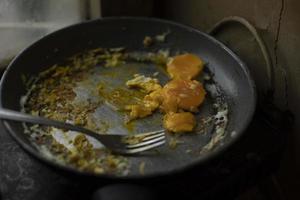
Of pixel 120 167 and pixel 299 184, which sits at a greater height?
pixel 120 167

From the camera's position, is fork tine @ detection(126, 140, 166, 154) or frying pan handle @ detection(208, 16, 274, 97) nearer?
fork tine @ detection(126, 140, 166, 154)

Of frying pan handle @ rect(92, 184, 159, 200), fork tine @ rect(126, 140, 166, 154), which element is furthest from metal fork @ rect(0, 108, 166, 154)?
frying pan handle @ rect(92, 184, 159, 200)

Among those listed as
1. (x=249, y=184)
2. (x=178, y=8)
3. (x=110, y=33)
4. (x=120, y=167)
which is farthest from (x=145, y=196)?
(x=178, y=8)

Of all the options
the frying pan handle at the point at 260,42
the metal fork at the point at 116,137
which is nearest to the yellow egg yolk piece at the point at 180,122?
the metal fork at the point at 116,137

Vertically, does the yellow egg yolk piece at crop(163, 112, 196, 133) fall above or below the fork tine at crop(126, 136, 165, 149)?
above

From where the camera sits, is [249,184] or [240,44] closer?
[249,184]

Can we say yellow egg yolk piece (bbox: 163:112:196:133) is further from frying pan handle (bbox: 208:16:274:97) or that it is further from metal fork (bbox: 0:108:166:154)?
frying pan handle (bbox: 208:16:274:97)

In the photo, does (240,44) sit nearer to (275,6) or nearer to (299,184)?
(275,6)

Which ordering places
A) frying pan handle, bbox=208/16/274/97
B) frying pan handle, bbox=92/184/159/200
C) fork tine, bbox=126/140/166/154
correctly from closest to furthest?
frying pan handle, bbox=92/184/159/200, fork tine, bbox=126/140/166/154, frying pan handle, bbox=208/16/274/97
